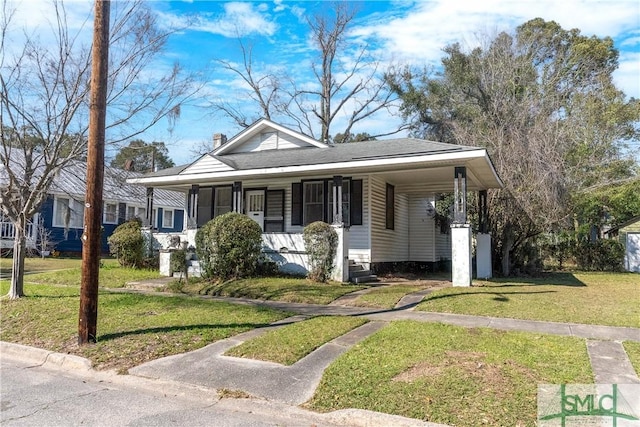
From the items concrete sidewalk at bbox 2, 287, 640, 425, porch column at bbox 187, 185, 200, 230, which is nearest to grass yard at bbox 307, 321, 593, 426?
concrete sidewalk at bbox 2, 287, 640, 425

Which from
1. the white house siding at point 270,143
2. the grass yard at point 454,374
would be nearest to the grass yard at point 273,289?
the grass yard at point 454,374

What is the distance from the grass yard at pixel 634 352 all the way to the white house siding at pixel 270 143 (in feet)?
42.2

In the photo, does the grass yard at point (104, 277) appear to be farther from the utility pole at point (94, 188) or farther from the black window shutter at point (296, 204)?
the utility pole at point (94, 188)

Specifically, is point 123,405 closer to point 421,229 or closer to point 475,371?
point 475,371

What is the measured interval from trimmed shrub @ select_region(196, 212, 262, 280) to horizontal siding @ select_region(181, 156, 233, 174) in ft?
10.2

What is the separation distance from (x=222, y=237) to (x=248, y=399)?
7.90 meters

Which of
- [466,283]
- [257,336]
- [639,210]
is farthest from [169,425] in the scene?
[639,210]

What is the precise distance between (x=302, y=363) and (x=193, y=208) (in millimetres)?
11786

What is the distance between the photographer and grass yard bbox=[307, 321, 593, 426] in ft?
13.6

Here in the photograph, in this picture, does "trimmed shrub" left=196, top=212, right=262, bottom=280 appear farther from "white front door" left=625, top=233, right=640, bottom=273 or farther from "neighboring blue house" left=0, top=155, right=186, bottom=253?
"white front door" left=625, top=233, right=640, bottom=273

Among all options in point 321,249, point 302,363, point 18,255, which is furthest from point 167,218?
point 302,363

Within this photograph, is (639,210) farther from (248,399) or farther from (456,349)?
(248,399)

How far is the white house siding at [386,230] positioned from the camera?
1501 centimetres

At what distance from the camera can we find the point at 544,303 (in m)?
9.49
